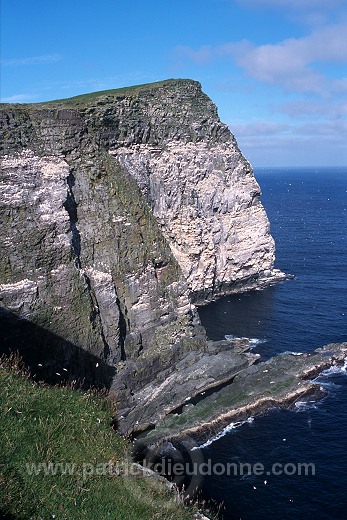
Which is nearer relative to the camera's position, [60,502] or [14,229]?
[60,502]

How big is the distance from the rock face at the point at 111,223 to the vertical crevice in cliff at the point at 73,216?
0.50ft

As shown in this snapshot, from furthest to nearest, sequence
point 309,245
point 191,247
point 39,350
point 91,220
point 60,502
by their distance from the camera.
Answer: point 309,245, point 191,247, point 91,220, point 39,350, point 60,502

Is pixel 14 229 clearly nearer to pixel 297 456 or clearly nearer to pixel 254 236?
pixel 297 456

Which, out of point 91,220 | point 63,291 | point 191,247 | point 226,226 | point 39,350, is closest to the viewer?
point 39,350

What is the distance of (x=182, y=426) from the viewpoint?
40.9m

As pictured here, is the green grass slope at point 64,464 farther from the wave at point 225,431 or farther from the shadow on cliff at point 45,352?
the wave at point 225,431

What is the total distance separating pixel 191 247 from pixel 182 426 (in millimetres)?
33446

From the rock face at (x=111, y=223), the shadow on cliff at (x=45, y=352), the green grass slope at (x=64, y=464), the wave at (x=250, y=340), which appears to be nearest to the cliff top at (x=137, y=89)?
the rock face at (x=111, y=223)

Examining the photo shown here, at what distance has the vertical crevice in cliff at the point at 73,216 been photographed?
45.3 m

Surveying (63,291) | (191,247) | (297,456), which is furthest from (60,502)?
(191,247)

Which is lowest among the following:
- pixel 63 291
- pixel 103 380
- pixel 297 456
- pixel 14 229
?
pixel 297 456

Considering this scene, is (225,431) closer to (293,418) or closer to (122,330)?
(293,418)


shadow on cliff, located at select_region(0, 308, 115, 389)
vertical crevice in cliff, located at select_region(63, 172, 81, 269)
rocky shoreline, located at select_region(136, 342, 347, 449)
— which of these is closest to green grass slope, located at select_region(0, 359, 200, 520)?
shadow on cliff, located at select_region(0, 308, 115, 389)

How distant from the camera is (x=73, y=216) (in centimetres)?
4688
